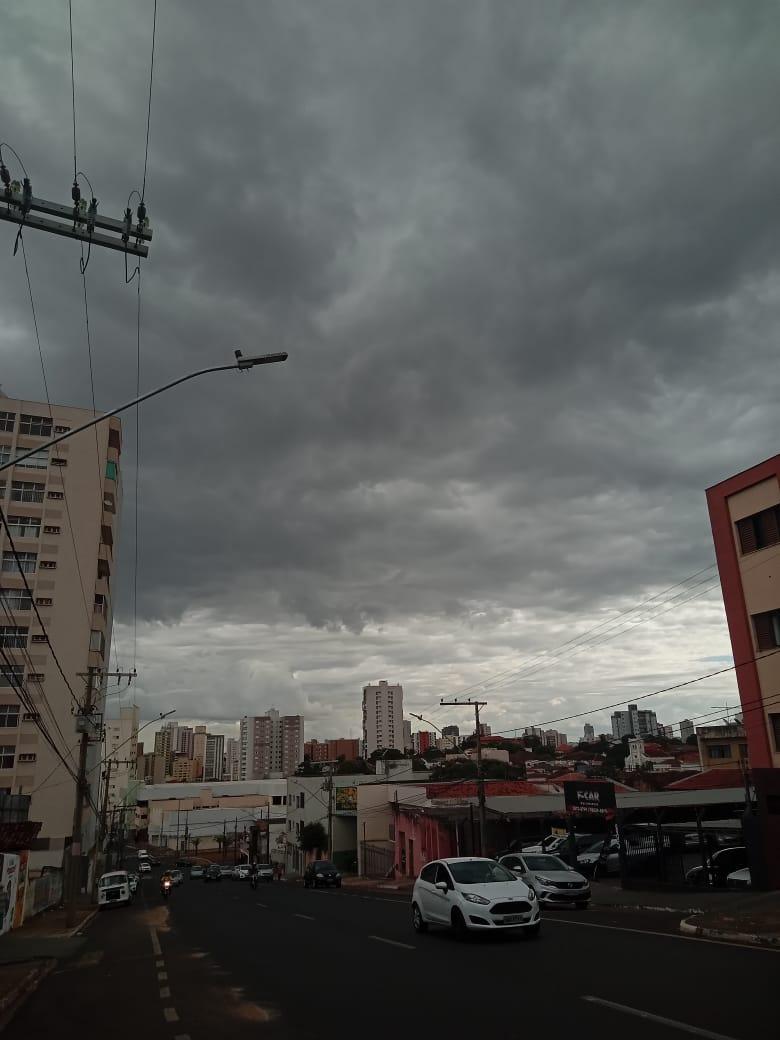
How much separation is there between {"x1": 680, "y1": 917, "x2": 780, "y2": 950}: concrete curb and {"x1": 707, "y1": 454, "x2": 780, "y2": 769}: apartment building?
11848 millimetres

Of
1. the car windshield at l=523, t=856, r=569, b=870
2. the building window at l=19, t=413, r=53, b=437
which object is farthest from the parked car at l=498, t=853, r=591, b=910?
the building window at l=19, t=413, r=53, b=437

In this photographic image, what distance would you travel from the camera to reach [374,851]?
61062mm

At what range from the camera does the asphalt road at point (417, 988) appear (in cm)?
814

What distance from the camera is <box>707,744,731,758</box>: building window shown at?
6508 centimetres

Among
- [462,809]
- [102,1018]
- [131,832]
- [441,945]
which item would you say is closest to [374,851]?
[462,809]

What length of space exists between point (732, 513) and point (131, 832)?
182 meters

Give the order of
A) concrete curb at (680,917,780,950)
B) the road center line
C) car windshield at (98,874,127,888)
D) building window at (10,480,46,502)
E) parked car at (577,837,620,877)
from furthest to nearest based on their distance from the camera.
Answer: building window at (10,480,46,502) < car windshield at (98,874,127,888) < parked car at (577,837,620,877) < concrete curb at (680,917,780,950) < the road center line

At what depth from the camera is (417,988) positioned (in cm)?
1023

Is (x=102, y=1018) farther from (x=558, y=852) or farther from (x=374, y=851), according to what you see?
(x=374, y=851)

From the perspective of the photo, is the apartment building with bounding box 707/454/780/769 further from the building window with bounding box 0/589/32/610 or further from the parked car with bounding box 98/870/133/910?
the building window with bounding box 0/589/32/610

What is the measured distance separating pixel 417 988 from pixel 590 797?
19793mm

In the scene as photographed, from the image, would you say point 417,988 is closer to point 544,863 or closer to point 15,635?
point 544,863

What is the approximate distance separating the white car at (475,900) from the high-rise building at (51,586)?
174ft

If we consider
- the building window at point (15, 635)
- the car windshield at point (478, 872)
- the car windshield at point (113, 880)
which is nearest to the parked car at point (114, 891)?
the car windshield at point (113, 880)
